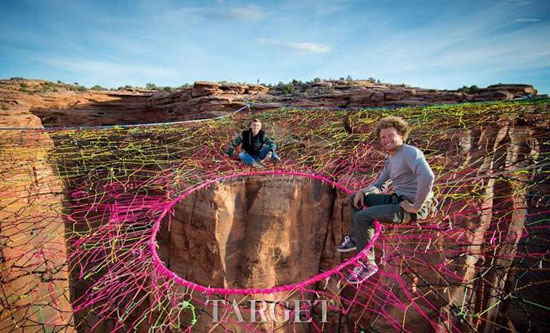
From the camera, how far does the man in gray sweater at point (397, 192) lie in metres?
3.29

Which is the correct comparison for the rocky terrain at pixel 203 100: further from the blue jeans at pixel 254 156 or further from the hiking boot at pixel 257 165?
the hiking boot at pixel 257 165

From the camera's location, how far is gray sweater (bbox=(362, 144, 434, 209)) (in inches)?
126

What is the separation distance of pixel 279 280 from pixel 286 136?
4766mm

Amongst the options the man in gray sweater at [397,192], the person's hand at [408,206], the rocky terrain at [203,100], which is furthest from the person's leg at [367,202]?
the rocky terrain at [203,100]

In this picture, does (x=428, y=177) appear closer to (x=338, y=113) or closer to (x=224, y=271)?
(x=224, y=271)

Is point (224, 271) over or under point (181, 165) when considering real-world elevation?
under

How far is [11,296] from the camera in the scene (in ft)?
16.3

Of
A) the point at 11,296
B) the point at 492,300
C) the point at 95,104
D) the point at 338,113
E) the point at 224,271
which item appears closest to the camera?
the point at 11,296

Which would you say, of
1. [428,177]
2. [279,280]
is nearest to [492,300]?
[279,280]

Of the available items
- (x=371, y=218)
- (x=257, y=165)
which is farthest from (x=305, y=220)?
(x=371, y=218)

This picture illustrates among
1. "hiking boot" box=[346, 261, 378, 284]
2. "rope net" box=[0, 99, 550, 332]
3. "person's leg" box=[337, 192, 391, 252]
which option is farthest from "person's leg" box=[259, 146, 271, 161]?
"hiking boot" box=[346, 261, 378, 284]

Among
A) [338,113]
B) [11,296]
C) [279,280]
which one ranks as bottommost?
[279,280]

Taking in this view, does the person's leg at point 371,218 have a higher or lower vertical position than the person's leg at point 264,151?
lower

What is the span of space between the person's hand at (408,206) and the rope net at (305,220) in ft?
5.90
